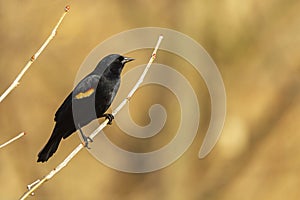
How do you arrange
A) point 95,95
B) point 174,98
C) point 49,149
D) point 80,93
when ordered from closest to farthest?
point 49,149 < point 80,93 < point 95,95 < point 174,98

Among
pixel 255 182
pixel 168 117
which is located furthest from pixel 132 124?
pixel 255 182

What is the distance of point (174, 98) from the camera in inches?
294

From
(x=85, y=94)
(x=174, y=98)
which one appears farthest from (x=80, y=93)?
(x=174, y=98)

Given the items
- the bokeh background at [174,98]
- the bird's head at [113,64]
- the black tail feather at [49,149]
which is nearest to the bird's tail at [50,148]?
the black tail feather at [49,149]

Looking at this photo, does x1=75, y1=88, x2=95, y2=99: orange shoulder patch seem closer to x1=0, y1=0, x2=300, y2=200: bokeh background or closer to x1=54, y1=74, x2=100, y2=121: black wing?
x1=54, y1=74, x2=100, y2=121: black wing

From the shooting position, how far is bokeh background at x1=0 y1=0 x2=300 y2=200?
6816 mm

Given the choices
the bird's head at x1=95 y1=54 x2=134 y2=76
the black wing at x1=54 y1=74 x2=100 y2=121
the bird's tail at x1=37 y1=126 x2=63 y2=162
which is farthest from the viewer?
the bird's head at x1=95 y1=54 x2=134 y2=76

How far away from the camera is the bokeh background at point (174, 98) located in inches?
268

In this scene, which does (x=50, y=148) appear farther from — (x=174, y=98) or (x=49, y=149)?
(x=174, y=98)

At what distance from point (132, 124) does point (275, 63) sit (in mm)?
1626

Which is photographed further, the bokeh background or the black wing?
the bokeh background

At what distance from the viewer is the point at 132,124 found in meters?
7.20

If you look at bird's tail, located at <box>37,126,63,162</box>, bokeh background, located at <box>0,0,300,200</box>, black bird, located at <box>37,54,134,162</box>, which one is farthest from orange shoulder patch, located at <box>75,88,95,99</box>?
bokeh background, located at <box>0,0,300,200</box>

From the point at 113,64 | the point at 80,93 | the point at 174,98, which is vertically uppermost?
the point at 174,98
